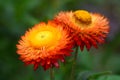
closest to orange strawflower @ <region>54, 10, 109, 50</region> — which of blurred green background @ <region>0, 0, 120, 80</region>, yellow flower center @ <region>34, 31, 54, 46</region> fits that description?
yellow flower center @ <region>34, 31, 54, 46</region>

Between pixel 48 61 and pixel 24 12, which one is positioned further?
pixel 24 12

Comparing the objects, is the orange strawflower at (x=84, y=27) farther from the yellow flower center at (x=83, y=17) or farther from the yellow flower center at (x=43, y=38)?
the yellow flower center at (x=43, y=38)

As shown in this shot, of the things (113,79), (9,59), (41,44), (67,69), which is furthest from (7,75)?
(41,44)

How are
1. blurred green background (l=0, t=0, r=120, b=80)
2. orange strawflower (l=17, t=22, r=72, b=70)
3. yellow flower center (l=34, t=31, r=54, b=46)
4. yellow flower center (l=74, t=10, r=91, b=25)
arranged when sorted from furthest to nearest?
blurred green background (l=0, t=0, r=120, b=80)
yellow flower center (l=74, t=10, r=91, b=25)
yellow flower center (l=34, t=31, r=54, b=46)
orange strawflower (l=17, t=22, r=72, b=70)

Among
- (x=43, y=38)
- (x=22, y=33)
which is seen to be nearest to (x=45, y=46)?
(x=43, y=38)

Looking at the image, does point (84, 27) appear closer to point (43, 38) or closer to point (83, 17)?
point (83, 17)

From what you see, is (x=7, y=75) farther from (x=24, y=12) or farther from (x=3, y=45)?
(x=24, y=12)

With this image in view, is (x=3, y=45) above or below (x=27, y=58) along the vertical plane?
above

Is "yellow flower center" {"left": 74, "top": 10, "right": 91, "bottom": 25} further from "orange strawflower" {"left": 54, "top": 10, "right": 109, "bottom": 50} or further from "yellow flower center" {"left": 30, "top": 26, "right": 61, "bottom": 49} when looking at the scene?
"yellow flower center" {"left": 30, "top": 26, "right": 61, "bottom": 49}
